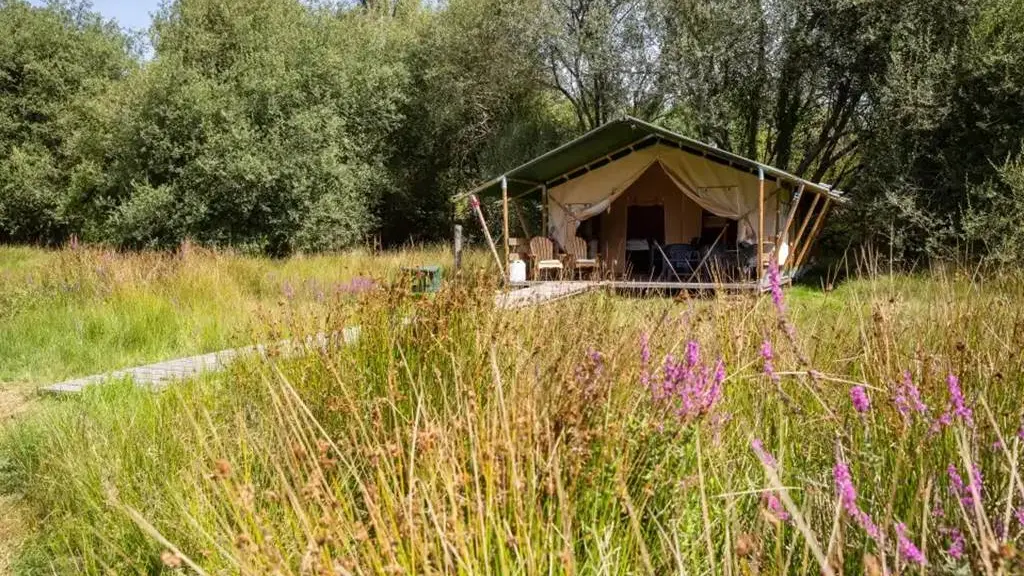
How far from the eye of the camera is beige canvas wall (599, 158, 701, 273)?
14898mm

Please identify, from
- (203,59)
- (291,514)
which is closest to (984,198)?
(291,514)

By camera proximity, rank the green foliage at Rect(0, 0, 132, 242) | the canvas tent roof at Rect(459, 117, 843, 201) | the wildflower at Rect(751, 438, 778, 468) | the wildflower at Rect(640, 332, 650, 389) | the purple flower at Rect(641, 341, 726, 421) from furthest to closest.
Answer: the green foliage at Rect(0, 0, 132, 242)
the canvas tent roof at Rect(459, 117, 843, 201)
the wildflower at Rect(640, 332, 650, 389)
the purple flower at Rect(641, 341, 726, 421)
the wildflower at Rect(751, 438, 778, 468)

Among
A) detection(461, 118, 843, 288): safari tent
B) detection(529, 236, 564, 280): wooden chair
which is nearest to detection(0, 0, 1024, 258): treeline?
detection(461, 118, 843, 288): safari tent

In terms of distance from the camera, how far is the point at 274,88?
17.1 meters

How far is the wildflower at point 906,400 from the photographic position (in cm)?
168

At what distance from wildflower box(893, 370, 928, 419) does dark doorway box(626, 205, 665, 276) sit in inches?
538

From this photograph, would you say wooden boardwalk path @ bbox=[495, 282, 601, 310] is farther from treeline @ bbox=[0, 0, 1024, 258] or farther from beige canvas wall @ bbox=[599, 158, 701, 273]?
beige canvas wall @ bbox=[599, 158, 701, 273]

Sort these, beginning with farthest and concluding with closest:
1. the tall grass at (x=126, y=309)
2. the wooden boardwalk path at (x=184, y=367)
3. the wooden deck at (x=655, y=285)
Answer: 1. the tall grass at (x=126, y=309)
2. the wooden deck at (x=655, y=285)
3. the wooden boardwalk path at (x=184, y=367)

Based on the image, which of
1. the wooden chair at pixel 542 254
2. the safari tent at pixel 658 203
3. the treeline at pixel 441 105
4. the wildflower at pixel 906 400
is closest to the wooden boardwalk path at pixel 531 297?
the wildflower at pixel 906 400

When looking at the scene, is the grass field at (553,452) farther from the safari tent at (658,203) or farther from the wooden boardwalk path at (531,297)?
the safari tent at (658,203)

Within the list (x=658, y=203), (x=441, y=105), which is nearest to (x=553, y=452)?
(x=658, y=203)

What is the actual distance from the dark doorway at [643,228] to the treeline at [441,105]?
2537 mm

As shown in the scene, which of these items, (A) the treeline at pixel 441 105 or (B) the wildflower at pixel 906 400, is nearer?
(B) the wildflower at pixel 906 400

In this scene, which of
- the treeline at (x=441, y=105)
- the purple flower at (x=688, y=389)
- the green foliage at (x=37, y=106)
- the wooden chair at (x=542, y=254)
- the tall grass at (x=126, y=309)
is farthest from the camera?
the green foliage at (x=37, y=106)
